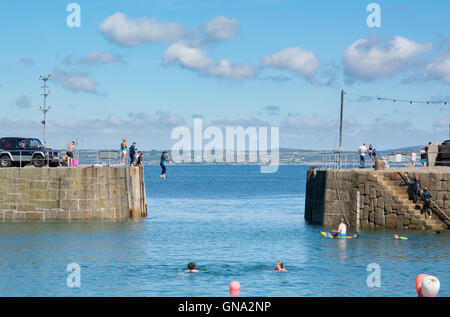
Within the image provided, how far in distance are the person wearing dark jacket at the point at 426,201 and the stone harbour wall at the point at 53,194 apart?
19.5 metres

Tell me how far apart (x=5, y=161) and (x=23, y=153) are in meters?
1.28

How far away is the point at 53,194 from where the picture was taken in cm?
4162

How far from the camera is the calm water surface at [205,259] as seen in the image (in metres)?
25.4

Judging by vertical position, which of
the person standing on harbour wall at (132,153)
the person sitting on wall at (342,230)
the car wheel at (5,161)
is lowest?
the person sitting on wall at (342,230)

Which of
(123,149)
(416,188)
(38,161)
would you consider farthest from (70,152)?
(416,188)

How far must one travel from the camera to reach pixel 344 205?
130ft

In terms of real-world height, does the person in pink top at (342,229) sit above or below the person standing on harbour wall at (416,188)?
below

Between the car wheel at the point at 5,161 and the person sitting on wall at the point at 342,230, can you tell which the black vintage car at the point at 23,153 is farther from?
the person sitting on wall at the point at 342,230

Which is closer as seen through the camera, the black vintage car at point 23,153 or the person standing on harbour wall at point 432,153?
the black vintage car at point 23,153

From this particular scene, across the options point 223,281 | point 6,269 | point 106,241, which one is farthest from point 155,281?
point 106,241

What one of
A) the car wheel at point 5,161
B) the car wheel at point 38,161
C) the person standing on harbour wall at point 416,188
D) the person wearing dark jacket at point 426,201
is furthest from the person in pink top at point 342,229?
the car wheel at point 5,161

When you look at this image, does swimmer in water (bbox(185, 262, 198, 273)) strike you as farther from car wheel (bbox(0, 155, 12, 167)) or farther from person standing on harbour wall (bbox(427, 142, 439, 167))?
person standing on harbour wall (bbox(427, 142, 439, 167))

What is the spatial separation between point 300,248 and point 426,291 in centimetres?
1657

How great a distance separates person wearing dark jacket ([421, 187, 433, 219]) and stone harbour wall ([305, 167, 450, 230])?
0.93ft
